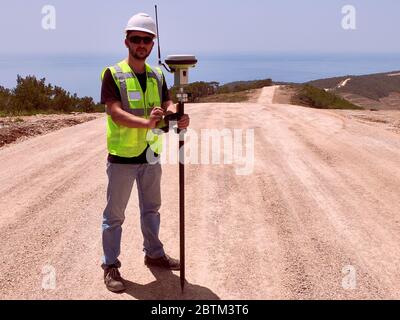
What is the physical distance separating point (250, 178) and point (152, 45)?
3869 mm

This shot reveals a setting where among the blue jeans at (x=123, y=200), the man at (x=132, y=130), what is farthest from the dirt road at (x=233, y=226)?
the man at (x=132, y=130)

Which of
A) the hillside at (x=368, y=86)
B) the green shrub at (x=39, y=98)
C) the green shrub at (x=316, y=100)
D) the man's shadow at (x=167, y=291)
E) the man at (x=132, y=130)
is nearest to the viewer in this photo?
the man at (x=132, y=130)

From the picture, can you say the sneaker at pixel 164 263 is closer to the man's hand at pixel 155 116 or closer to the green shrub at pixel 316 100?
the man's hand at pixel 155 116

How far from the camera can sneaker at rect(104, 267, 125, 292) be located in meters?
3.77

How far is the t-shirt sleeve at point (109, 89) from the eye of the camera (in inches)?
139

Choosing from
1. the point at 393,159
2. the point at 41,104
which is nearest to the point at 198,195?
the point at 393,159

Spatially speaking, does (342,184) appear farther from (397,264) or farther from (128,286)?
(128,286)

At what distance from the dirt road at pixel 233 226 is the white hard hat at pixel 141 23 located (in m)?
2.32

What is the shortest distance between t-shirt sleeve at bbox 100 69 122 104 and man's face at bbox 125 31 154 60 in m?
0.28

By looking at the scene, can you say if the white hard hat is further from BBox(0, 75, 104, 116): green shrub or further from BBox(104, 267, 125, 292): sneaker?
BBox(0, 75, 104, 116): green shrub

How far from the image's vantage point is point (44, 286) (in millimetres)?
3857

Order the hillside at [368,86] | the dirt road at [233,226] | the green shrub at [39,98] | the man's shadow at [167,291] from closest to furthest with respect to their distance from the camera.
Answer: the man's shadow at [167,291] → the dirt road at [233,226] → the green shrub at [39,98] → the hillside at [368,86]

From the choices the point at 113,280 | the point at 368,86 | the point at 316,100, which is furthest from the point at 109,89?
the point at 368,86

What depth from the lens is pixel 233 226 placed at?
17.0 feet
